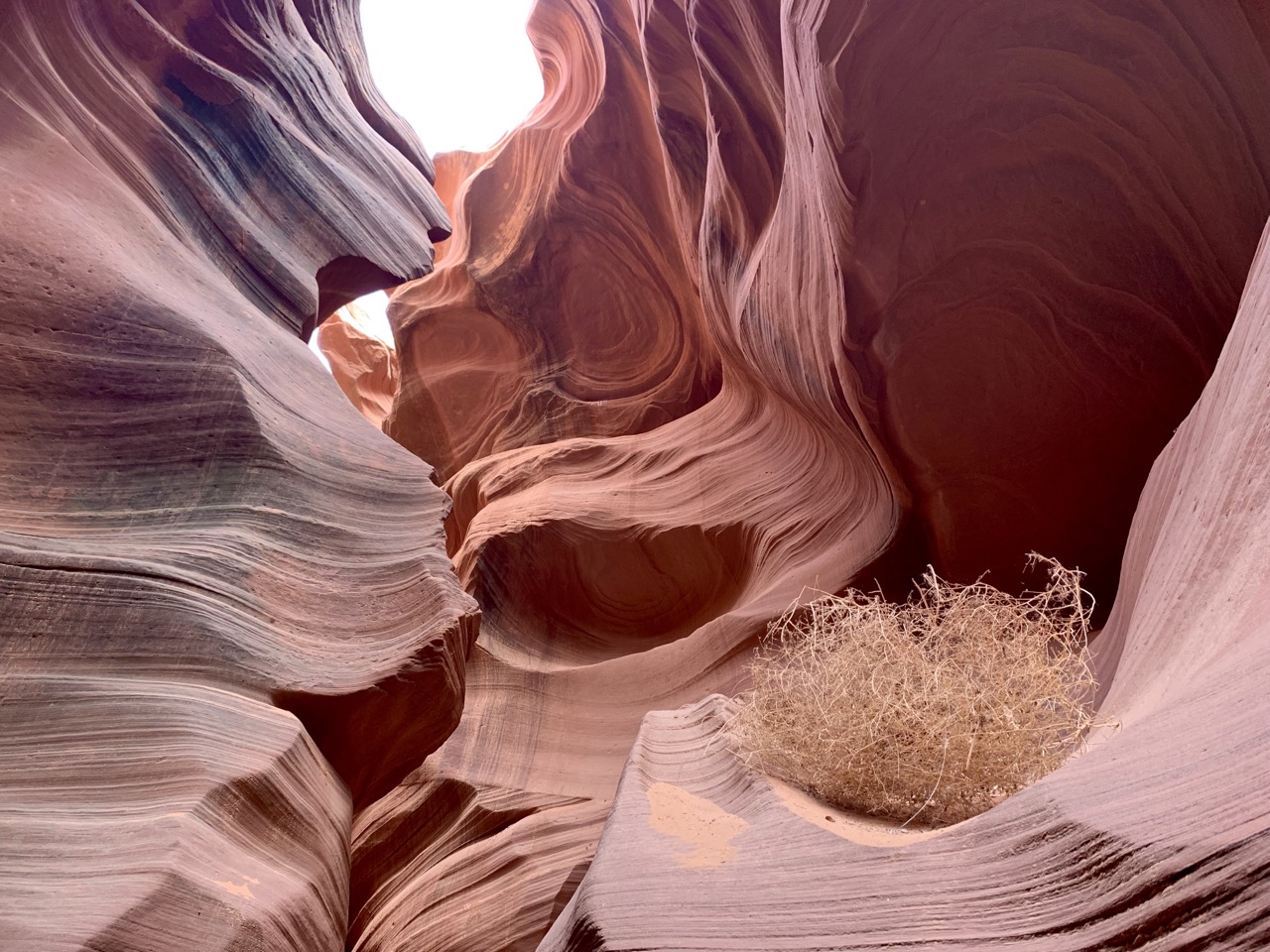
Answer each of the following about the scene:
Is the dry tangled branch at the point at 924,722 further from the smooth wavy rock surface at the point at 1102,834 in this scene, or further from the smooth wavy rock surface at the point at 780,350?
the smooth wavy rock surface at the point at 780,350

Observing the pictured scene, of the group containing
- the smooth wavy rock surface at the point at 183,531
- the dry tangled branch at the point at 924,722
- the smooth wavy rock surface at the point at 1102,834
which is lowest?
the dry tangled branch at the point at 924,722

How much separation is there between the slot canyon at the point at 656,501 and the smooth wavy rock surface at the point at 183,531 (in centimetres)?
2

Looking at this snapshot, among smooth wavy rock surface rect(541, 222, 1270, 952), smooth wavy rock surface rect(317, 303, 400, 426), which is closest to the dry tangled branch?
smooth wavy rock surface rect(541, 222, 1270, 952)

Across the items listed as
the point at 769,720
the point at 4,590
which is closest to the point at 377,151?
the point at 4,590

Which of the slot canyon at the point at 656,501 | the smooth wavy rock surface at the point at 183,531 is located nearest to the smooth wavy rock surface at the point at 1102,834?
the slot canyon at the point at 656,501

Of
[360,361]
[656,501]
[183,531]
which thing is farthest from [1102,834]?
[360,361]

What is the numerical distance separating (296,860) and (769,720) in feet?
5.93

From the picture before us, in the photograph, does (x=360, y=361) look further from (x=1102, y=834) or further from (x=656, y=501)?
(x=1102, y=834)

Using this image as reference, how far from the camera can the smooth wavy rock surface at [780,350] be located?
3.93m

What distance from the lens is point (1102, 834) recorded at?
1.48m

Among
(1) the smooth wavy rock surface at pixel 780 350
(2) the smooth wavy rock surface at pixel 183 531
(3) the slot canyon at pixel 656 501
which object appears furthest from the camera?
(1) the smooth wavy rock surface at pixel 780 350

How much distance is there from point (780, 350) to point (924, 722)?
386 cm

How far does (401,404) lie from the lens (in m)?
10.3

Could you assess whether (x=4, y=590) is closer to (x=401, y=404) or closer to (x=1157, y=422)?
(x=1157, y=422)
